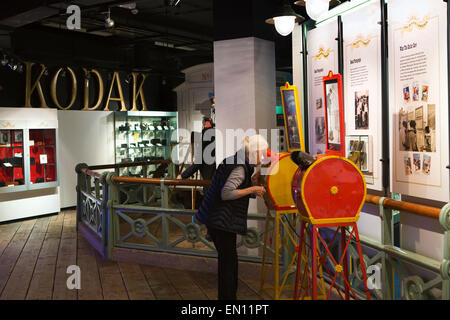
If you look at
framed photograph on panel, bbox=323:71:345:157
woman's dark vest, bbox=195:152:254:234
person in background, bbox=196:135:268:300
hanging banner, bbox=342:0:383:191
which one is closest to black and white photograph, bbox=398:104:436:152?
hanging banner, bbox=342:0:383:191

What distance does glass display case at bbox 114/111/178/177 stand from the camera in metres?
11.3

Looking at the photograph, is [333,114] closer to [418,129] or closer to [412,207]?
[418,129]

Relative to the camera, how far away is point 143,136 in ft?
39.2

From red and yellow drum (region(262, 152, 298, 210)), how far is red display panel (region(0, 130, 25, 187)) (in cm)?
651

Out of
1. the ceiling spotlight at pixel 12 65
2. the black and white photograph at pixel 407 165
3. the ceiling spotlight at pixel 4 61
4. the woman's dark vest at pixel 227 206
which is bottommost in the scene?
the woman's dark vest at pixel 227 206

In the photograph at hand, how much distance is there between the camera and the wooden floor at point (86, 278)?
15.6 feet

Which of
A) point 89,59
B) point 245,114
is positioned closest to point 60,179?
point 89,59

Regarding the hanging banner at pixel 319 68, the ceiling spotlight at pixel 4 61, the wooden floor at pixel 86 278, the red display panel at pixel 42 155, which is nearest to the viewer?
the wooden floor at pixel 86 278

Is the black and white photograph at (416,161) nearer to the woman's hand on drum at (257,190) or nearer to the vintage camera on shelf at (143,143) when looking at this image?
the woman's hand on drum at (257,190)

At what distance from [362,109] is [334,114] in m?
0.89

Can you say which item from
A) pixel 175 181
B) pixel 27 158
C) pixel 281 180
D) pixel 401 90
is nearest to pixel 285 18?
pixel 401 90

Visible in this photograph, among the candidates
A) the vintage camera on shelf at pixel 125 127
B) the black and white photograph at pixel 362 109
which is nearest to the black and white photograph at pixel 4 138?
the vintage camera on shelf at pixel 125 127

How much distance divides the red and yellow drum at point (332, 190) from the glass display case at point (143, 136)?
25.0 ft
